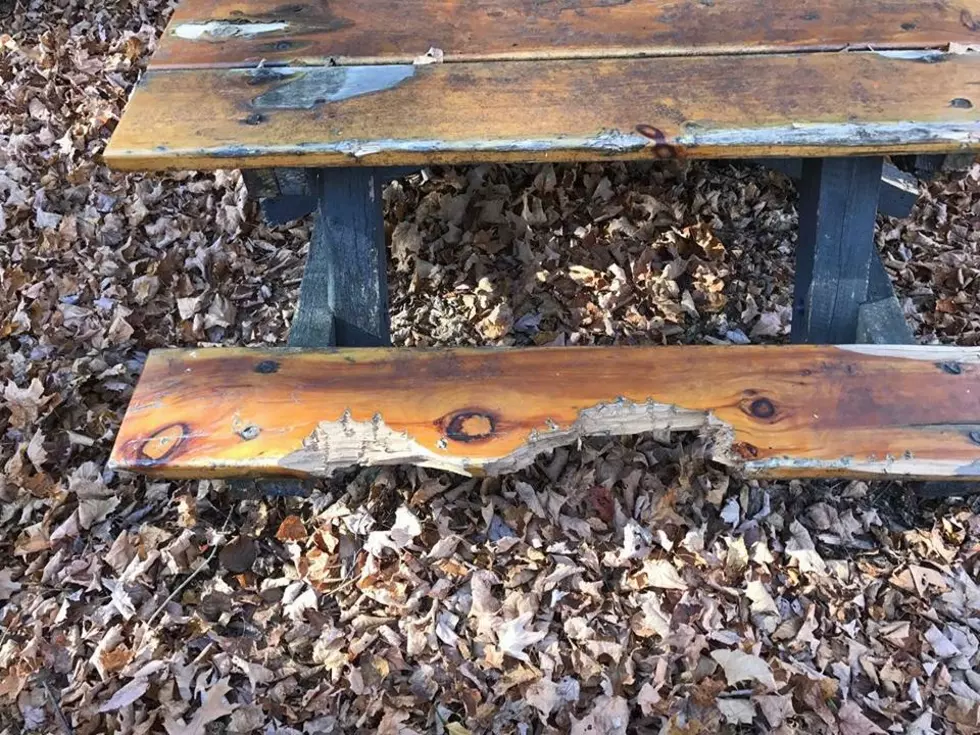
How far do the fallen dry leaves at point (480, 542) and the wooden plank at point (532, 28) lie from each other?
1.03 meters

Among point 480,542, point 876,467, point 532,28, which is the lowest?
point 480,542

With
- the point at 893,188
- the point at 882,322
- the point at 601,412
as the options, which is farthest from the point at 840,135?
the point at 893,188

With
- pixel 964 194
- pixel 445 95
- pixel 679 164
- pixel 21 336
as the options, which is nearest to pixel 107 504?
pixel 21 336

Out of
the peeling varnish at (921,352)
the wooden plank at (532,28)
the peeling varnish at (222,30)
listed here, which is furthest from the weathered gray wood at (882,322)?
the peeling varnish at (222,30)

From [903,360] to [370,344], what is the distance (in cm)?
143

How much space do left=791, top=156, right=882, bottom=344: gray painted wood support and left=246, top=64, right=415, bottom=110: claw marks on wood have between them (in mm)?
1167

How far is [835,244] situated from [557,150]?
96cm

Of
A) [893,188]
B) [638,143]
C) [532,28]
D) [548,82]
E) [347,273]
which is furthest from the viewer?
[893,188]

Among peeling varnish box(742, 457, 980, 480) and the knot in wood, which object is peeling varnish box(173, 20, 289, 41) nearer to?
the knot in wood

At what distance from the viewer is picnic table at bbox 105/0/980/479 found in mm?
1989

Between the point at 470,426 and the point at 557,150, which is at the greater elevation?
the point at 557,150

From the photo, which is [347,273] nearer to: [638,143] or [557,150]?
[557,150]

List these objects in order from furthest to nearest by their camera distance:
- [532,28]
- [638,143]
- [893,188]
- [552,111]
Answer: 1. [893,188]
2. [532,28]
3. [552,111]
4. [638,143]

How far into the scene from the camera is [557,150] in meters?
1.97
